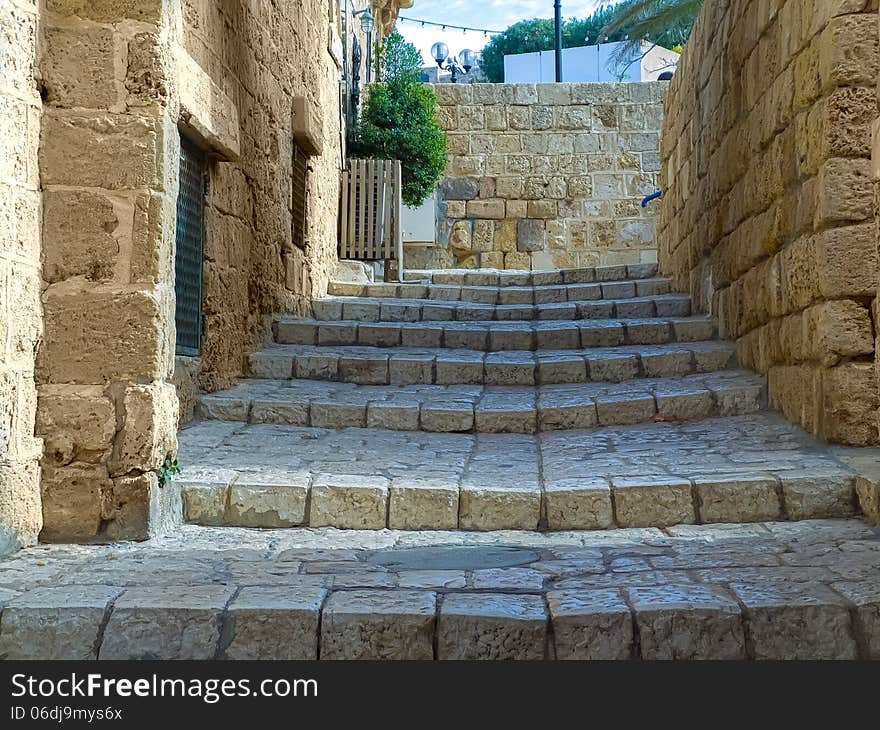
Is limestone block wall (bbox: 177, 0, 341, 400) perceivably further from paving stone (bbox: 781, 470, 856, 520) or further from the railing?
paving stone (bbox: 781, 470, 856, 520)

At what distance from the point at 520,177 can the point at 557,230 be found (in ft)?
3.12

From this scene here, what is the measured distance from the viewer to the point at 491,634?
2596mm

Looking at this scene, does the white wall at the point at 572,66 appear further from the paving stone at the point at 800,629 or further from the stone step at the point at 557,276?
the paving stone at the point at 800,629

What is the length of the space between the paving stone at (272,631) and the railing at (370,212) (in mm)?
8204

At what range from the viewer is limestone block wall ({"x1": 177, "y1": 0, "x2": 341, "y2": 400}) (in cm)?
561

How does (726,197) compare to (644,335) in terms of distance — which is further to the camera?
(644,335)

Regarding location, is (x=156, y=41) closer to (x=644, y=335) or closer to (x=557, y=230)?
(x=644, y=335)

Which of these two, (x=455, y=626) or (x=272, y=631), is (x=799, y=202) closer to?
(x=455, y=626)

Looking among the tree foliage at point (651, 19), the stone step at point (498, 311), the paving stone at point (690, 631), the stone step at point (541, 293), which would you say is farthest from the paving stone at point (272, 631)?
the tree foliage at point (651, 19)

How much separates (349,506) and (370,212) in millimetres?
7106

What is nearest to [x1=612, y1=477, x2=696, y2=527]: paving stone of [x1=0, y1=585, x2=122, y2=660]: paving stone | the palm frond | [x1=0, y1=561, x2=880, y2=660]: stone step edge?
[x1=0, y1=561, x2=880, y2=660]: stone step edge

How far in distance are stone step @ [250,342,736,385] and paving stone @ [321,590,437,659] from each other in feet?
12.4
